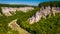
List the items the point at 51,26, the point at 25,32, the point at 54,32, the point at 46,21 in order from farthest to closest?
the point at 25,32 → the point at 46,21 → the point at 51,26 → the point at 54,32

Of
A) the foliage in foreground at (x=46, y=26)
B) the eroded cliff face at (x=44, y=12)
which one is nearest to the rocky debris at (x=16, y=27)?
the foliage in foreground at (x=46, y=26)

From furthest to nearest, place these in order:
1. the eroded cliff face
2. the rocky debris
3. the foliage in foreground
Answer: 1. the rocky debris
2. the eroded cliff face
3. the foliage in foreground

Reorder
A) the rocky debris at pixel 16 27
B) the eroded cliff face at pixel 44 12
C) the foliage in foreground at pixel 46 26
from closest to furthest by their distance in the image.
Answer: the foliage in foreground at pixel 46 26
the eroded cliff face at pixel 44 12
the rocky debris at pixel 16 27

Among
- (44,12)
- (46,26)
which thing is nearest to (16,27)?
(44,12)

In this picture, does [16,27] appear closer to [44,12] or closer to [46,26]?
[44,12]

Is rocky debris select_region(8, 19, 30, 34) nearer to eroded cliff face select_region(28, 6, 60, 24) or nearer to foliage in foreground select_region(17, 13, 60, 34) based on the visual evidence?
foliage in foreground select_region(17, 13, 60, 34)

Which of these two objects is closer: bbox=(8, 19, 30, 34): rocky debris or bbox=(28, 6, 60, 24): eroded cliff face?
bbox=(28, 6, 60, 24): eroded cliff face

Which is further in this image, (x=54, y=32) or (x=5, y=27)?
(x=5, y=27)

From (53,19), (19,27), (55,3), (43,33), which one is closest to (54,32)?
(43,33)

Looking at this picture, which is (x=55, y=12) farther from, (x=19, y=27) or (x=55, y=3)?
(x=19, y=27)

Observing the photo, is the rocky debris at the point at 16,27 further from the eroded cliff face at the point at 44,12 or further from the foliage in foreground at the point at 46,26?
the eroded cliff face at the point at 44,12

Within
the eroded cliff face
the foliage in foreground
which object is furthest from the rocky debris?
the eroded cliff face
